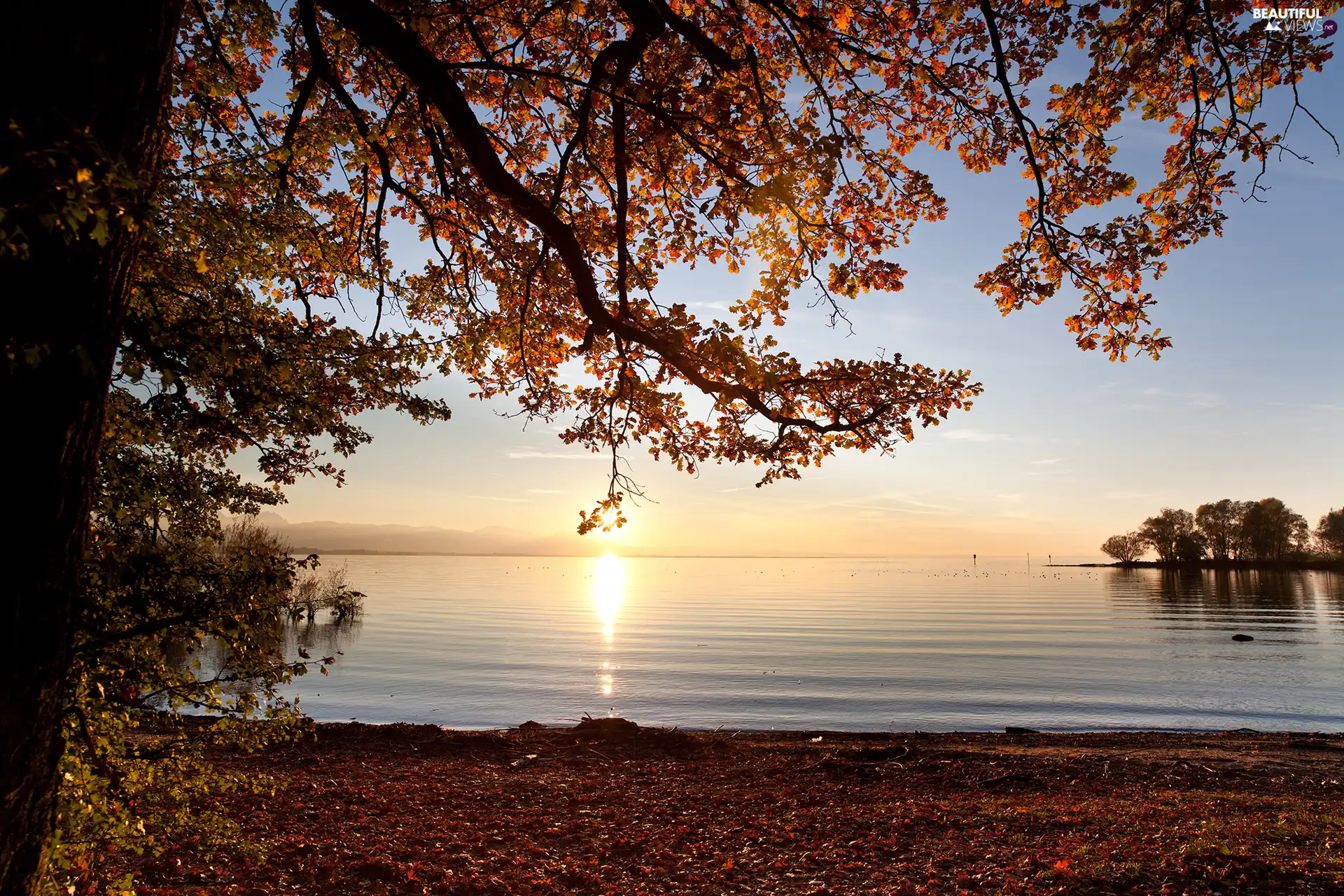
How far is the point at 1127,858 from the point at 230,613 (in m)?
9.22

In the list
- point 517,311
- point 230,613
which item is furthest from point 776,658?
point 230,613

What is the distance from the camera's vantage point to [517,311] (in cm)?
912

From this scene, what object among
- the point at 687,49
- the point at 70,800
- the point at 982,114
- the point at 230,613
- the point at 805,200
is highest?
the point at 687,49

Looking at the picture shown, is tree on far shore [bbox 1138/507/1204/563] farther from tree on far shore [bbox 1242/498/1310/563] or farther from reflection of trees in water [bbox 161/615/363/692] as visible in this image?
reflection of trees in water [bbox 161/615/363/692]

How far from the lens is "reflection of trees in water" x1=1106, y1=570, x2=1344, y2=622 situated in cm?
6788

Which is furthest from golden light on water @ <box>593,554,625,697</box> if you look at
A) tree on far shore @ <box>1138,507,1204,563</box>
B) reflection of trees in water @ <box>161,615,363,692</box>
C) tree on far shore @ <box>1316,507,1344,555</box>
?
tree on far shore @ <box>1316,507,1344,555</box>

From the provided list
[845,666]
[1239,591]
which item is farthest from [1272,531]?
[845,666]

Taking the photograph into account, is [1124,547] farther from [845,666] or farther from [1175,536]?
[845,666]

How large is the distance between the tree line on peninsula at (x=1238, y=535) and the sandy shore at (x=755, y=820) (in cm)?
16392

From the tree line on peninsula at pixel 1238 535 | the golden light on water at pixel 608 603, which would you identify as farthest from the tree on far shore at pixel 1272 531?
the golden light on water at pixel 608 603

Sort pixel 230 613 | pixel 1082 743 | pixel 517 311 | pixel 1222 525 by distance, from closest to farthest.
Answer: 1. pixel 230 613
2. pixel 517 311
3. pixel 1082 743
4. pixel 1222 525

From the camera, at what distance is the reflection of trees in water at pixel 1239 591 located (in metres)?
67.9

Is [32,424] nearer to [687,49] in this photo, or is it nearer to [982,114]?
[687,49]

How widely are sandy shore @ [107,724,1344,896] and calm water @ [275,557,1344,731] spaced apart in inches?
278
